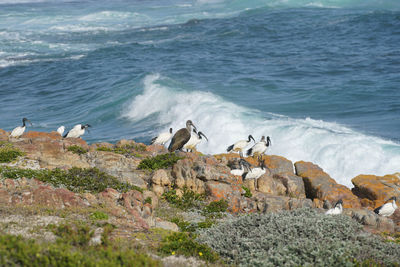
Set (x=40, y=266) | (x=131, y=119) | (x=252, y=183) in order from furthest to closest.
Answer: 1. (x=131, y=119)
2. (x=252, y=183)
3. (x=40, y=266)

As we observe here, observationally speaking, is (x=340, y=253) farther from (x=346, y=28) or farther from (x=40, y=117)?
(x=346, y=28)

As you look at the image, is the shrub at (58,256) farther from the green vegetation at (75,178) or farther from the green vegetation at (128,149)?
the green vegetation at (128,149)

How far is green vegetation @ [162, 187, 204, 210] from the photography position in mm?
14414

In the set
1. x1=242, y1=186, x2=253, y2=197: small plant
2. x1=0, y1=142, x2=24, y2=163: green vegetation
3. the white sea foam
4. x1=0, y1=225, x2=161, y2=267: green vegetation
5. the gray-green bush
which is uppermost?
x1=0, y1=225, x2=161, y2=267: green vegetation

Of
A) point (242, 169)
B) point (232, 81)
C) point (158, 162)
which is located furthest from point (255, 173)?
point (232, 81)

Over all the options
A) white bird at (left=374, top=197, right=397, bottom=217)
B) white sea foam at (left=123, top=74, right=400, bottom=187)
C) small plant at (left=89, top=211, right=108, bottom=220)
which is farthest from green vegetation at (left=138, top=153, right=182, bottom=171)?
white sea foam at (left=123, top=74, right=400, bottom=187)

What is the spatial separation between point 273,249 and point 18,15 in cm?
8383

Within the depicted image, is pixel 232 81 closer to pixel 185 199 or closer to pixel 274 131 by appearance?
pixel 274 131

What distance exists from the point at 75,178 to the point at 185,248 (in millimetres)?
5230

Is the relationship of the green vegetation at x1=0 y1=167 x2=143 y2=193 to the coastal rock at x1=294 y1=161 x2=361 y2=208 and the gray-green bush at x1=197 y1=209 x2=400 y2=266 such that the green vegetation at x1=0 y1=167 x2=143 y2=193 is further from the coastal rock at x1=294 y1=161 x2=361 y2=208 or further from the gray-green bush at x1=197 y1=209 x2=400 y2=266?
the coastal rock at x1=294 y1=161 x2=361 y2=208

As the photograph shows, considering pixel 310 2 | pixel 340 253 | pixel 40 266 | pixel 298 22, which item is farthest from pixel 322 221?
pixel 310 2

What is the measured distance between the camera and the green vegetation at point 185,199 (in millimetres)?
14414

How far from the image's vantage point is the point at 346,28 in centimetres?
5375

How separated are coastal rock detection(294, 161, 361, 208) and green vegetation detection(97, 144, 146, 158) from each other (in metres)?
6.42
